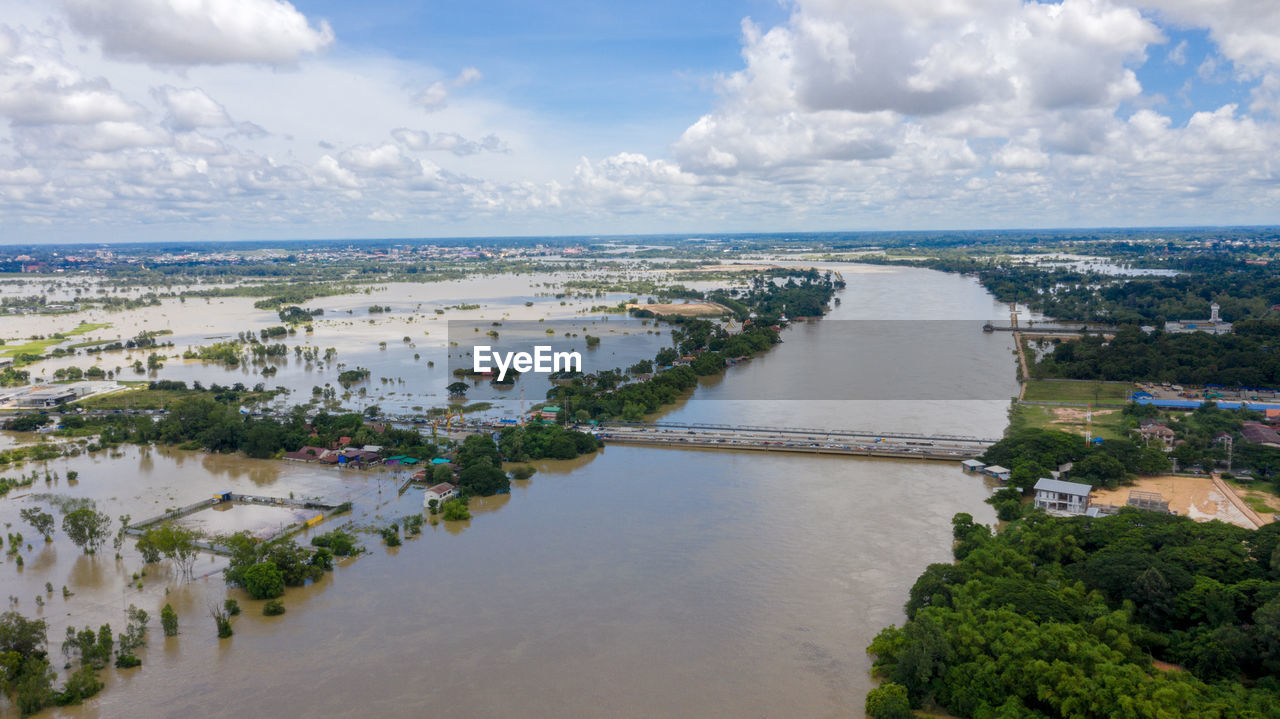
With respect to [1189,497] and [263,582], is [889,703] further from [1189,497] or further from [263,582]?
[1189,497]

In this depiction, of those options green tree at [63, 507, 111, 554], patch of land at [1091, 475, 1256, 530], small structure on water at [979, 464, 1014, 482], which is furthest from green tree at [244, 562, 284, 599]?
patch of land at [1091, 475, 1256, 530]

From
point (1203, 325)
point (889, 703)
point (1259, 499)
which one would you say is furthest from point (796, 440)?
point (1203, 325)

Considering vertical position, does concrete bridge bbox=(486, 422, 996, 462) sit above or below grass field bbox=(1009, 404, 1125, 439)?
below

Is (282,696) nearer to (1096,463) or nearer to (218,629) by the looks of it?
(218,629)

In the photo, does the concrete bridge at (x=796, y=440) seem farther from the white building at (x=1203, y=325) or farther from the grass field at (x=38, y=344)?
the grass field at (x=38, y=344)

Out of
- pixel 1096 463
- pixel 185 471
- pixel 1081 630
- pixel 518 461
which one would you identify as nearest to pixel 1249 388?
pixel 1096 463

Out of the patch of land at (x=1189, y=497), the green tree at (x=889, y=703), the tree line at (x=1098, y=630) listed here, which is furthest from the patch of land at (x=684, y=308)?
the green tree at (x=889, y=703)

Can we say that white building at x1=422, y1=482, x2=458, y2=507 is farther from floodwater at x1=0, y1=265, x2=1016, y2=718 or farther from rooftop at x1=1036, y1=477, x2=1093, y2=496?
rooftop at x1=1036, y1=477, x2=1093, y2=496
